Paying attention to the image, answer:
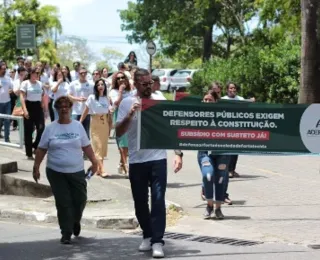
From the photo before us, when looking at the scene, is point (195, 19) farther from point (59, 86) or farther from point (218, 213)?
point (218, 213)

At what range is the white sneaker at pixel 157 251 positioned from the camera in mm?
7902

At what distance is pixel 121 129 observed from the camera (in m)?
8.12

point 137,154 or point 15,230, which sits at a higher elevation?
point 137,154

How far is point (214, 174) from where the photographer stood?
406 inches

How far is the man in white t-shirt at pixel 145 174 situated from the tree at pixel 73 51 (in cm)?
11830

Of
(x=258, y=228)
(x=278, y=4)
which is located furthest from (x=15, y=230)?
(x=278, y=4)

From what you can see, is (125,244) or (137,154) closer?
(137,154)

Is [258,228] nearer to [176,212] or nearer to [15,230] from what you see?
[176,212]

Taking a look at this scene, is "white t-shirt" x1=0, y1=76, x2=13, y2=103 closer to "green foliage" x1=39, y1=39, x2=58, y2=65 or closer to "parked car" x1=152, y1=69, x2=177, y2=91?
"parked car" x1=152, y1=69, x2=177, y2=91

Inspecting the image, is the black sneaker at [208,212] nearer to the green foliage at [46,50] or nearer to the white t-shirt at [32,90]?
the white t-shirt at [32,90]

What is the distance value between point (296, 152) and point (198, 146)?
3.96 ft

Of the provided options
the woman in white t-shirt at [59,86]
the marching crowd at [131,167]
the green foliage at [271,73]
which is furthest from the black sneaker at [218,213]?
the green foliage at [271,73]

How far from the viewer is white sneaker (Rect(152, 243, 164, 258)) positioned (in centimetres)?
790

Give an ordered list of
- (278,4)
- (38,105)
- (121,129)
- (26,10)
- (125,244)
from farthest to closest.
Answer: (26,10), (278,4), (38,105), (125,244), (121,129)
